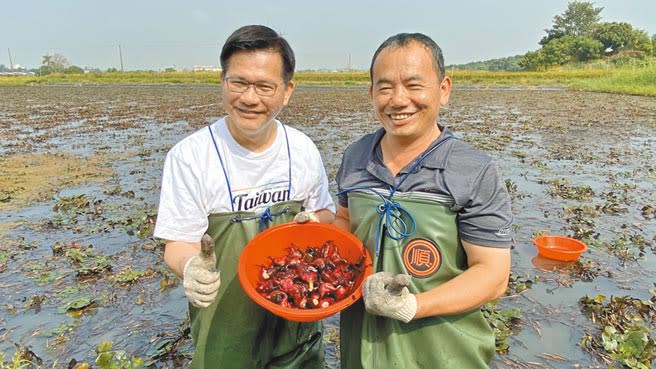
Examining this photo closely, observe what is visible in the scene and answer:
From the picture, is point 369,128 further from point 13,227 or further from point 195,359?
point 195,359

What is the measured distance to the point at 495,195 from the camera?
1.87 meters

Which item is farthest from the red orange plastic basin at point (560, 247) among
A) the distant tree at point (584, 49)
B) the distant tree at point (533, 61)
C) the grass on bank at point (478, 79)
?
the distant tree at point (584, 49)

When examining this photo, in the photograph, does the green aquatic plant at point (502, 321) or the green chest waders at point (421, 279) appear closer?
the green chest waders at point (421, 279)

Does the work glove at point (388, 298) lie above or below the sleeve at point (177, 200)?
below

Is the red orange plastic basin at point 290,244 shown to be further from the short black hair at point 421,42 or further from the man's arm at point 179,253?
the short black hair at point 421,42

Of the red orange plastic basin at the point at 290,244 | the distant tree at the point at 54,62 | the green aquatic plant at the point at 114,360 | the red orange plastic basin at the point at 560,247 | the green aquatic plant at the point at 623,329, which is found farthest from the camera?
the distant tree at the point at 54,62

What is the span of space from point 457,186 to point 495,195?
0.17 meters

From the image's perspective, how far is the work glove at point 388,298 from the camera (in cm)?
172

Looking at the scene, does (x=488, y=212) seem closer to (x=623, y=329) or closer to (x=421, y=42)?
(x=421, y=42)

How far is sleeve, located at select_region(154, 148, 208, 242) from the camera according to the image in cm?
229

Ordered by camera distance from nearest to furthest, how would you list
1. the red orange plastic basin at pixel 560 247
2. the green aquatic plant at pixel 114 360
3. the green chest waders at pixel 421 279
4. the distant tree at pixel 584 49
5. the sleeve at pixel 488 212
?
the sleeve at pixel 488 212 → the green chest waders at pixel 421 279 → the green aquatic plant at pixel 114 360 → the red orange plastic basin at pixel 560 247 → the distant tree at pixel 584 49

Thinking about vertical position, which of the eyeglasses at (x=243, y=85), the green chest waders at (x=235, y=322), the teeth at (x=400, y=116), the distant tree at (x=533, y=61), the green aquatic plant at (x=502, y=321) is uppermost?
the distant tree at (x=533, y=61)

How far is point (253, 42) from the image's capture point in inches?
86.1

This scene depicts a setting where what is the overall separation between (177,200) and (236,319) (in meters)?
0.80
